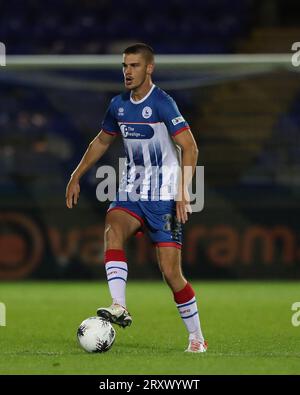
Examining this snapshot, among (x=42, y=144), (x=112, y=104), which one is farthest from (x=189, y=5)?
(x=112, y=104)

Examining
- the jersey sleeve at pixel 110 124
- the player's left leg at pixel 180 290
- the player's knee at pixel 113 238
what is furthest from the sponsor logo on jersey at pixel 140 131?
the player's left leg at pixel 180 290

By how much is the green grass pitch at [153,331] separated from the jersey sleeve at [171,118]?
4.84 ft

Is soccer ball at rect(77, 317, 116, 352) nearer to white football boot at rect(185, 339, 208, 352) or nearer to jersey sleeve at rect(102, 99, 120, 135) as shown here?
white football boot at rect(185, 339, 208, 352)

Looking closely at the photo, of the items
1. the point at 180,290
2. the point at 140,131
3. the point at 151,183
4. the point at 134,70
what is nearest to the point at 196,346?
the point at 180,290

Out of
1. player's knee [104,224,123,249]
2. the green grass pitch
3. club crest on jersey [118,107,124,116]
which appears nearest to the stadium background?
the green grass pitch

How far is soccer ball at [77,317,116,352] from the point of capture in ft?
20.6

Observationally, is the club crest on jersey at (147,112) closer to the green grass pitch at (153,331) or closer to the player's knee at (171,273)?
the player's knee at (171,273)

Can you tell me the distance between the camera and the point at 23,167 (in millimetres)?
12883

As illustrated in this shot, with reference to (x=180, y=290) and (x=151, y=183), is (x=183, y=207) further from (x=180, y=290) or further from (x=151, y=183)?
(x=180, y=290)

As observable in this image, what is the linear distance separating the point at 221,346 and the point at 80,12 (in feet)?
40.1

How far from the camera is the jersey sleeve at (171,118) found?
6562mm

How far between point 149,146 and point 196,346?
4.56 feet

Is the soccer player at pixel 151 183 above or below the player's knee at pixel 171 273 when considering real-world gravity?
above

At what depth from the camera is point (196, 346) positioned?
650 cm
